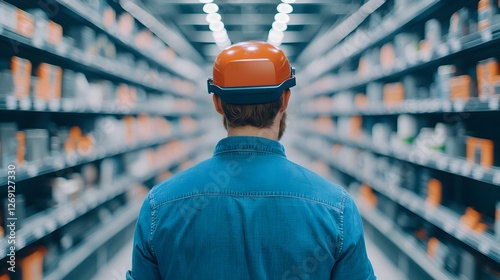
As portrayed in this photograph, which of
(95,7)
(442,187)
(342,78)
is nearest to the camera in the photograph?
(442,187)

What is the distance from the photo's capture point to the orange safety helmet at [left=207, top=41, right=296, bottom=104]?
1.12 metres

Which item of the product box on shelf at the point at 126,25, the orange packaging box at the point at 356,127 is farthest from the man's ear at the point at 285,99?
the orange packaging box at the point at 356,127

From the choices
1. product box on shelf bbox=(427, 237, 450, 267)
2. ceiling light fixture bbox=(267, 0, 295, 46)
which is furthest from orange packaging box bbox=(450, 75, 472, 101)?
ceiling light fixture bbox=(267, 0, 295, 46)

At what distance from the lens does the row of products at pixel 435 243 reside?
105 inches

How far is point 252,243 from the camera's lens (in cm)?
104

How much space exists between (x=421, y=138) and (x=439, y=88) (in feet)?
1.67

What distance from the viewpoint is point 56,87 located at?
313cm

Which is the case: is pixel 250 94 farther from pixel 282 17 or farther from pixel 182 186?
pixel 282 17

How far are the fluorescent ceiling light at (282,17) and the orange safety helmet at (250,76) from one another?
655cm

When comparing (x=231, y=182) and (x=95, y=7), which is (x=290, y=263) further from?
(x=95, y=7)

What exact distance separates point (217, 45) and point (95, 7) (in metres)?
7.12

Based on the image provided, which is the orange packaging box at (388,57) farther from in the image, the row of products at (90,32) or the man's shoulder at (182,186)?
the man's shoulder at (182,186)

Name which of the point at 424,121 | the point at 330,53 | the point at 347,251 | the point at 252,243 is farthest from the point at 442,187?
the point at 330,53

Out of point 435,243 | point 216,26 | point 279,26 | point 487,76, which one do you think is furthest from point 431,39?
point 216,26
